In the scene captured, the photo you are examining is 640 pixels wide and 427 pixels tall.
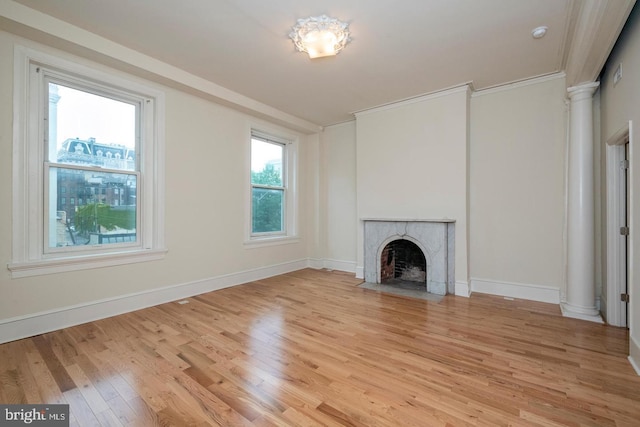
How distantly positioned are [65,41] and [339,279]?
4374mm

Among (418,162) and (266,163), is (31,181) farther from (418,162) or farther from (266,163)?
(418,162)

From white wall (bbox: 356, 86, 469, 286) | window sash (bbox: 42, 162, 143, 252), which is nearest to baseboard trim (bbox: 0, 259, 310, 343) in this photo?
window sash (bbox: 42, 162, 143, 252)

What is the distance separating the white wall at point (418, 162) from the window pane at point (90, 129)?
331 cm

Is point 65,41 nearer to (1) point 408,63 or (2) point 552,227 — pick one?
(1) point 408,63

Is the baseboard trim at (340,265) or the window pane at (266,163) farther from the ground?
the window pane at (266,163)

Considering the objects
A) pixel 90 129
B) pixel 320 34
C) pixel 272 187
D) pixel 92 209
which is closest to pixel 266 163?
pixel 272 187

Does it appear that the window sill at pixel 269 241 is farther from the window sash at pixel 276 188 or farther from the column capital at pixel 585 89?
the column capital at pixel 585 89

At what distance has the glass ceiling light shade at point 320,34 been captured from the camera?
8.11 feet

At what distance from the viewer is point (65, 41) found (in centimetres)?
255

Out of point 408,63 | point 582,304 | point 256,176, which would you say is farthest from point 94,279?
point 582,304

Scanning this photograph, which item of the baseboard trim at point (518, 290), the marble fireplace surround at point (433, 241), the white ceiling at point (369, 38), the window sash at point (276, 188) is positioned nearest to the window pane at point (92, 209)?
the white ceiling at point (369, 38)

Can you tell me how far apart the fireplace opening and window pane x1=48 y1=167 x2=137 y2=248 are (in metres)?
3.62

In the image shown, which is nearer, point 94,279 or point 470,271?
point 94,279

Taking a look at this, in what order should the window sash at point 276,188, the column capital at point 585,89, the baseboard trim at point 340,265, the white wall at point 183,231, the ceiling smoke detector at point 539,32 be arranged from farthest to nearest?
the baseboard trim at point 340,265
the window sash at point 276,188
the column capital at point 585,89
the ceiling smoke detector at point 539,32
the white wall at point 183,231
